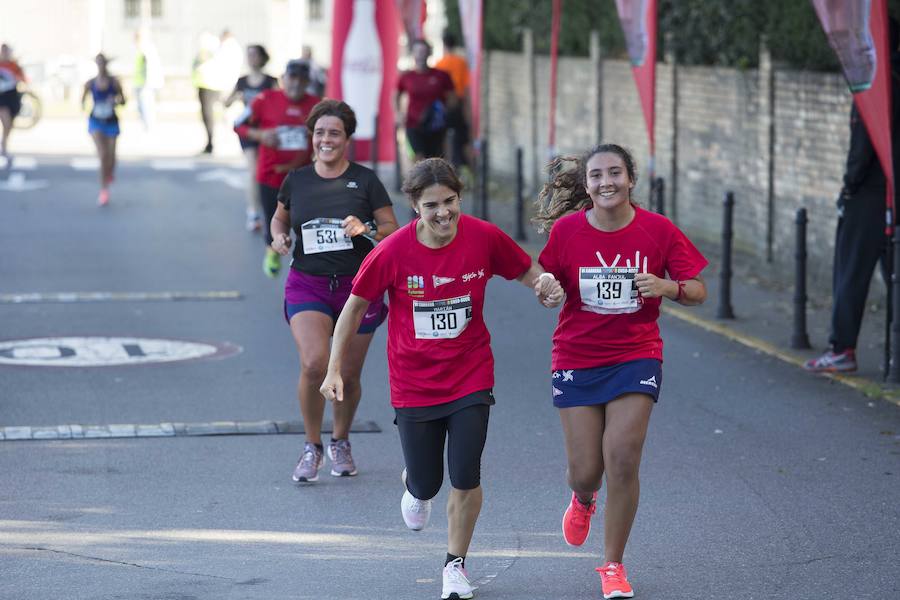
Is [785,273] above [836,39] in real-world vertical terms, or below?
below

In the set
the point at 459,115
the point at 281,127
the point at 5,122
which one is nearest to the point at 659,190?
the point at 281,127

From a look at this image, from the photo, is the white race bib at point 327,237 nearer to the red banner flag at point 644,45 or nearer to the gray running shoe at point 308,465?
the gray running shoe at point 308,465

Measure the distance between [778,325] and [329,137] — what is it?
5718 millimetres

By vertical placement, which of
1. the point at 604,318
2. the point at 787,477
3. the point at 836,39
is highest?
the point at 836,39

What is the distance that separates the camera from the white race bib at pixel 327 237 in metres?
8.48

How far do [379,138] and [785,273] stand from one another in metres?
11.4

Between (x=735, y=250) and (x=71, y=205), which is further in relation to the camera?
(x=71, y=205)

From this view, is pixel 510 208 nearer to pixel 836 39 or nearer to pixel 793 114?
pixel 793 114

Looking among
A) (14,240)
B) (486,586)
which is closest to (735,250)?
(14,240)

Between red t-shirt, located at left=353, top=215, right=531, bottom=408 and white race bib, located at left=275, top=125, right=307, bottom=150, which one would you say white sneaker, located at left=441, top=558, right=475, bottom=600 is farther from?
white race bib, located at left=275, top=125, right=307, bottom=150

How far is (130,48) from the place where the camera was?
62.3 meters

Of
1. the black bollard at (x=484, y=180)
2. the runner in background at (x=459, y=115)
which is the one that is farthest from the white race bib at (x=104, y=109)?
the black bollard at (x=484, y=180)

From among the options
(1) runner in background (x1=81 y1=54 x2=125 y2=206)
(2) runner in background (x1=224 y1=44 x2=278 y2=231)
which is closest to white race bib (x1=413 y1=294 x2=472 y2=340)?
(2) runner in background (x1=224 y1=44 x2=278 y2=231)

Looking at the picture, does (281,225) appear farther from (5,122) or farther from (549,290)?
(5,122)
